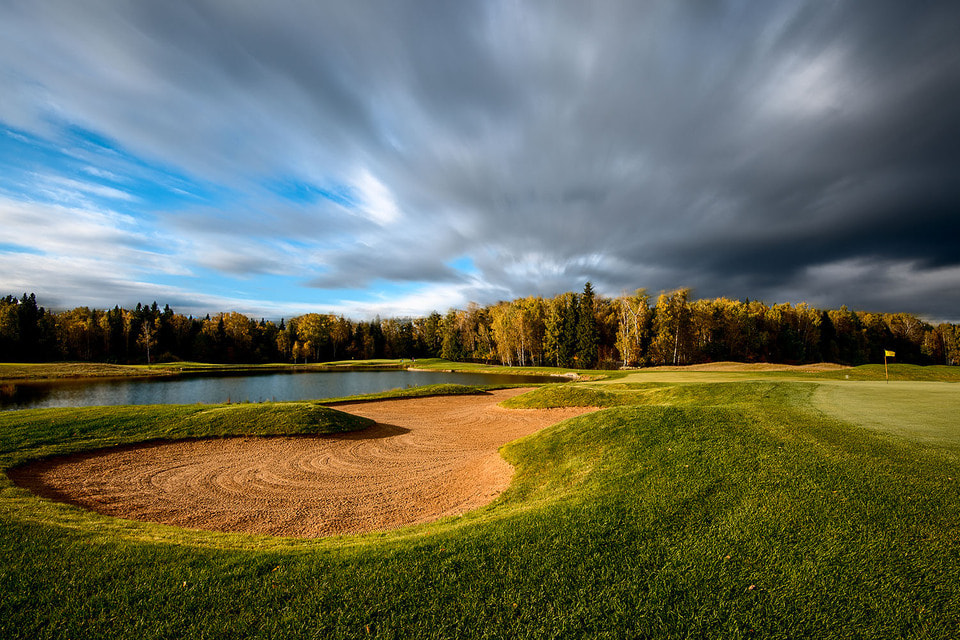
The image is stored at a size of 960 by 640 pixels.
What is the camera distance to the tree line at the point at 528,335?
60.6 m

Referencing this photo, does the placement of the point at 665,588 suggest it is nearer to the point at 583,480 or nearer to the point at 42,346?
the point at 583,480

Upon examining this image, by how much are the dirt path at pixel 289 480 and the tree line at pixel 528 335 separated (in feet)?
164

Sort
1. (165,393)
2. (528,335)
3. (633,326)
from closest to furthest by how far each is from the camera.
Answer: (165,393) < (633,326) < (528,335)

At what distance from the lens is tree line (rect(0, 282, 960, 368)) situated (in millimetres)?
60562

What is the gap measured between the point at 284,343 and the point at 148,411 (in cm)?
8630

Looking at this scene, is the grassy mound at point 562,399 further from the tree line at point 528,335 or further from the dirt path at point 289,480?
the tree line at point 528,335

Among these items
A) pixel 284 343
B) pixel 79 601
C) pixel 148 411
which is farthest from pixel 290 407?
pixel 284 343

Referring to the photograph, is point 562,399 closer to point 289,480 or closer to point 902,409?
point 902,409

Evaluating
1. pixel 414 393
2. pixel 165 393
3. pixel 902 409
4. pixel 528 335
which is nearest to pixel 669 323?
pixel 528 335

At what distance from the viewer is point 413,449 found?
43.7 feet

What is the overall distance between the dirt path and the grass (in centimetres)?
120

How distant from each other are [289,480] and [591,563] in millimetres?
8437

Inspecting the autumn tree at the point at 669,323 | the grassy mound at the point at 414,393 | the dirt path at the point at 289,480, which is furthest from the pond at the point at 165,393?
the autumn tree at the point at 669,323

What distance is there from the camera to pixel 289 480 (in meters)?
10.0
